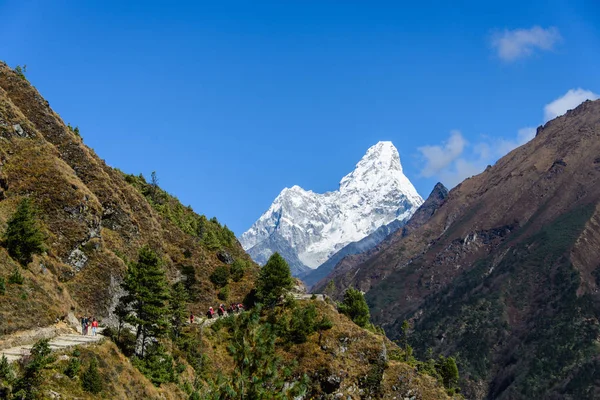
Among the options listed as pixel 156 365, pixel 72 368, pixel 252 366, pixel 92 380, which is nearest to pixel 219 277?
pixel 156 365

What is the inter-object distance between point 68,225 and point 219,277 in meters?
32.9

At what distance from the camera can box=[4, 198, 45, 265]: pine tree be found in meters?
53.9

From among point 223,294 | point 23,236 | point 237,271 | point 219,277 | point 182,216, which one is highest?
point 182,216

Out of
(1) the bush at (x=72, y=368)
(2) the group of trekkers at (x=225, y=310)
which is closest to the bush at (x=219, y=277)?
(2) the group of trekkers at (x=225, y=310)

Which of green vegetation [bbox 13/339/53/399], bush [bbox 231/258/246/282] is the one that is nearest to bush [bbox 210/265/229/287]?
bush [bbox 231/258/246/282]

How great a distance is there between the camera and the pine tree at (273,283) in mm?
89637

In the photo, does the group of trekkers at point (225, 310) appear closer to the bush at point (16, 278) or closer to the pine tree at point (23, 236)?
the pine tree at point (23, 236)

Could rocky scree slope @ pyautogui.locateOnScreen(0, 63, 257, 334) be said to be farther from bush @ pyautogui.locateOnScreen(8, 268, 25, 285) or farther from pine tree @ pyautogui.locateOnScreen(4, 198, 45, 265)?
pine tree @ pyautogui.locateOnScreen(4, 198, 45, 265)

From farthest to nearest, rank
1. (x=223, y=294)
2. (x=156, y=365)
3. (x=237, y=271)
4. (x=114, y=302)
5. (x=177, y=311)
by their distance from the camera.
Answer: (x=237, y=271) < (x=223, y=294) < (x=177, y=311) < (x=114, y=302) < (x=156, y=365)

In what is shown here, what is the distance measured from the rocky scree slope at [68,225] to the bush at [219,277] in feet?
3.78

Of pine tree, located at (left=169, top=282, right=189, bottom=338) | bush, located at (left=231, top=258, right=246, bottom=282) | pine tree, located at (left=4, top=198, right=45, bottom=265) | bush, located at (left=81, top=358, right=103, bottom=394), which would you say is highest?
bush, located at (left=231, top=258, right=246, bottom=282)

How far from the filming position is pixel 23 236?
54562 millimetres

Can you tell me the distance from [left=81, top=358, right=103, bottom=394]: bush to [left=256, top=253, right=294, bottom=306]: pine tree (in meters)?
46.7

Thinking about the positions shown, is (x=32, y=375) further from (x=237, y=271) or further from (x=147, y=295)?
(x=237, y=271)
